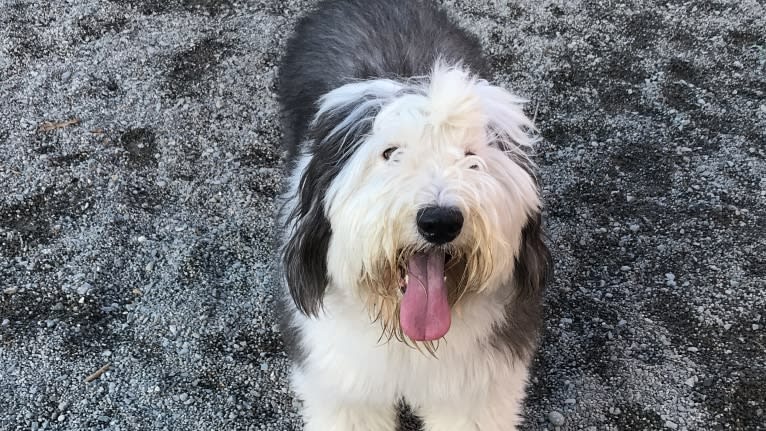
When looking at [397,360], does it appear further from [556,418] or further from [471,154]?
[556,418]

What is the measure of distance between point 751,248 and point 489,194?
8.10 ft

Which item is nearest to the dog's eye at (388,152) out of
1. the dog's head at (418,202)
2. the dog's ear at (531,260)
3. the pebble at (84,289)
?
the dog's head at (418,202)

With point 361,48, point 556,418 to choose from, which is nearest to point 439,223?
point 361,48

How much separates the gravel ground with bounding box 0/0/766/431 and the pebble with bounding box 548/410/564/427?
22 mm

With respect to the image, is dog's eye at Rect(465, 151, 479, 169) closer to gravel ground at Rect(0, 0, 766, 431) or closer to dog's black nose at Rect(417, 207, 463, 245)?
dog's black nose at Rect(417, 207, 463, 245)

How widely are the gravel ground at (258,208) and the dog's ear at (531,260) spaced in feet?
3.49

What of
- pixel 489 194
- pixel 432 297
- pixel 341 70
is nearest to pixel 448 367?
pixel 432 297

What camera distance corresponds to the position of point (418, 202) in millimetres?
1764

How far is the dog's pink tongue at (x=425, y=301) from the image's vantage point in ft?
6.32

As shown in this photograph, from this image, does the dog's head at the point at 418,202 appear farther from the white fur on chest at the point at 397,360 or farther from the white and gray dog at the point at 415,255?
the white fur on chest at the point at 397,360

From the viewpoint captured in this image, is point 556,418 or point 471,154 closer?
point 471,154

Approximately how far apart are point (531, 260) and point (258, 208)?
2099mm

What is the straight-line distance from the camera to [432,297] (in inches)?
77.7

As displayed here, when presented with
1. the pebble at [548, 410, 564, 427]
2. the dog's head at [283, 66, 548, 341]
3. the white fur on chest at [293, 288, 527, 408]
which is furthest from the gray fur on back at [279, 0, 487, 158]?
the pebble at [548, 410, 564, 427]
